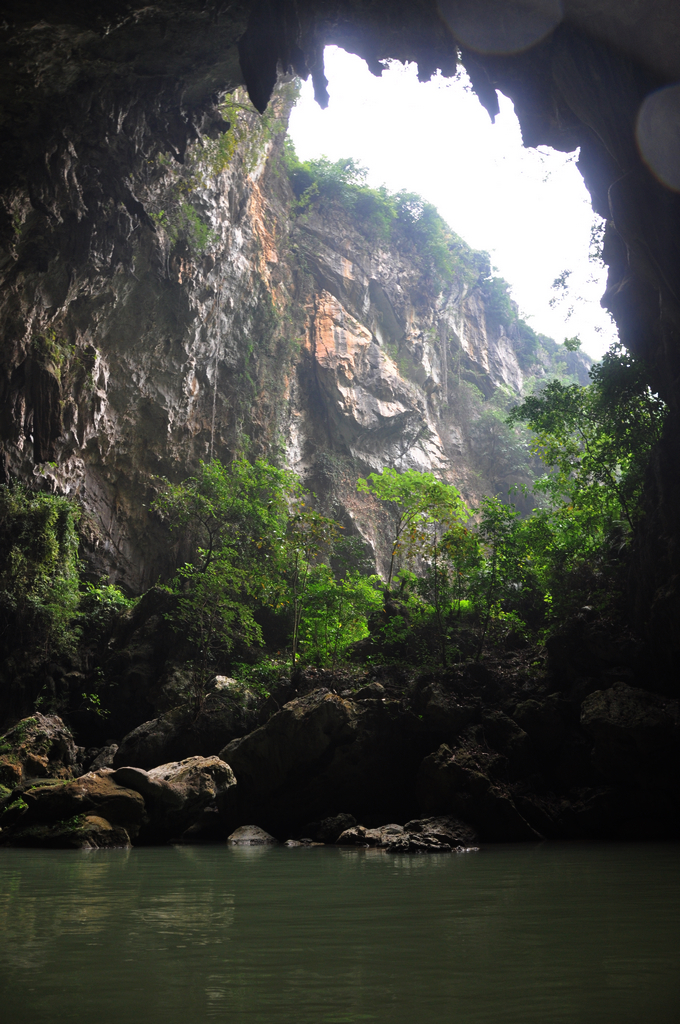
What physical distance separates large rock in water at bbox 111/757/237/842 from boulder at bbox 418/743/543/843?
3.52 meters

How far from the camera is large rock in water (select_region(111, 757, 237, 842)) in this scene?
1038 centimetres

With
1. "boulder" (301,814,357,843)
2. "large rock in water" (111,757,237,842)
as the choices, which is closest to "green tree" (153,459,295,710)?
"large rock in water" (111,757,237,842)

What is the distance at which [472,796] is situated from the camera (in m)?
9.73

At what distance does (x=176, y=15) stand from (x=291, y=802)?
1395 cm

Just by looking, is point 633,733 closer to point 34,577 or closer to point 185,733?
point 185,733

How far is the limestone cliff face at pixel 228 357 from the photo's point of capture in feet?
57.6

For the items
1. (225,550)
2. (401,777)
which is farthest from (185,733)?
(225,550)

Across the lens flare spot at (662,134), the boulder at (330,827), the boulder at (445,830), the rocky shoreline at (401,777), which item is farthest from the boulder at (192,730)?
the lens flare spot at (662,134)

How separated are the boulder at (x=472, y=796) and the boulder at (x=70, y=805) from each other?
14.6 feet

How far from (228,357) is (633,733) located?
20687mm

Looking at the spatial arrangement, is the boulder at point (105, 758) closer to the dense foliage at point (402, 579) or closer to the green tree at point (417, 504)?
the dense foliage at point (402, 579)

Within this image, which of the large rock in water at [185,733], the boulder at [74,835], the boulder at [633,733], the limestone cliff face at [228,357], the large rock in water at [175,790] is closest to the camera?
the boulder at [74,835]

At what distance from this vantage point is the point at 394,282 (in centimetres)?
3522

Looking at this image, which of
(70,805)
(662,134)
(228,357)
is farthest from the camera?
(228,357)
